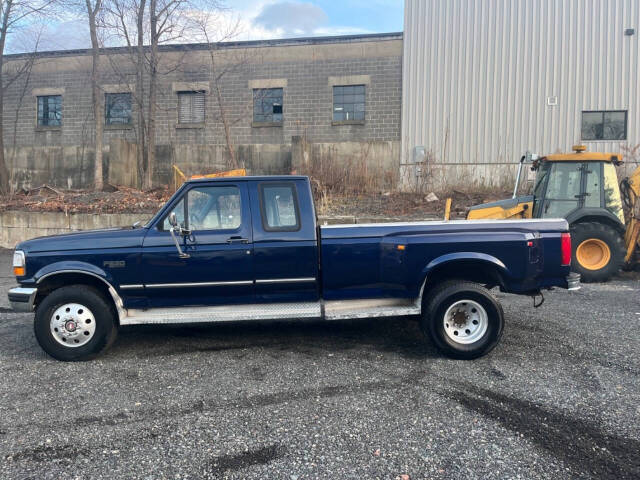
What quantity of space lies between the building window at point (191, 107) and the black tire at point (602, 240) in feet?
49.5

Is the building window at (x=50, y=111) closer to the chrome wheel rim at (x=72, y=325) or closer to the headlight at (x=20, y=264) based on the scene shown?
the headlight at (x=20, y=264)

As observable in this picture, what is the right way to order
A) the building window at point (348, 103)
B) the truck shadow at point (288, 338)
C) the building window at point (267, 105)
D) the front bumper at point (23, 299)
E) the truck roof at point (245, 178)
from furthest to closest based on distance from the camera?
1. the building window at point (267, 105)
2. the building window at point (348, 103)
3. the truck shadow at point (288, 338)
4. the truck roof at point (245, 178)
5. the front bumper at point (23, 299)

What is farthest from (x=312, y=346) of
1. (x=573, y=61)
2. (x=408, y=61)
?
(x=573, y=61)

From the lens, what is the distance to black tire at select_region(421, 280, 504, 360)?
504 centimetres

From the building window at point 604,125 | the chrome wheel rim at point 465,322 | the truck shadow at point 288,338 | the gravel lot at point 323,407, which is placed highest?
the building window at point 604,125

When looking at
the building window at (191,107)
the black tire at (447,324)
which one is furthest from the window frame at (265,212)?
the building window at (191,107)

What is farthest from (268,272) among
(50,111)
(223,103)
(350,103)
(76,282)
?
(50,111)

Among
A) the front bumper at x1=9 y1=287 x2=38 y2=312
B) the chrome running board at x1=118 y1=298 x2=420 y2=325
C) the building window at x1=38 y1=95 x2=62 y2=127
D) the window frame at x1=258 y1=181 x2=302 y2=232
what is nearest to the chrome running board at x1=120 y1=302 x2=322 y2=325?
the chrome running board at x1=118 y1=298 x2=420 y2=325

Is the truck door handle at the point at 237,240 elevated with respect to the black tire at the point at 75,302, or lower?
elevated

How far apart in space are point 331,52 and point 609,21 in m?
9.68

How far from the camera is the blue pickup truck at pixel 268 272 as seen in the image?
16.7 ft

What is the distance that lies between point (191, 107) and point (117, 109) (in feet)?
11.4

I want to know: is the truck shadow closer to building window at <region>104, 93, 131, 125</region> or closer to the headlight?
the headlight

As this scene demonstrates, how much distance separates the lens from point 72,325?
201 inches
